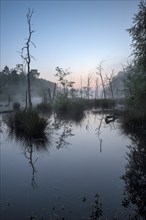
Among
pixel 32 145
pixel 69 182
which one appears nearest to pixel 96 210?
pixel 69 182

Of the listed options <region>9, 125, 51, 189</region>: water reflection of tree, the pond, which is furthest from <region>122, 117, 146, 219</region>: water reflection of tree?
<region>9, 125, 51, 189</region>: water reflection of tree

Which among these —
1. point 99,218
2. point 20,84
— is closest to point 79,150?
point 99,218

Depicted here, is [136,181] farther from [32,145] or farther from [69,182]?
[32,145]

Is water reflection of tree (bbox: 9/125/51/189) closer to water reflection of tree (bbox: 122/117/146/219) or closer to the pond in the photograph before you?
the pond

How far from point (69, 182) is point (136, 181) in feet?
5.08

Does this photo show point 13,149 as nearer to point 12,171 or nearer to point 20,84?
point 12,171

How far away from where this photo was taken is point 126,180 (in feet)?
18.0

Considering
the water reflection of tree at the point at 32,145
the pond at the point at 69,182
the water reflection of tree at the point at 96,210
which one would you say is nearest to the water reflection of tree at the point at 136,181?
the pond at the point at 69,182

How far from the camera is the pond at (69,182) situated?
407 cm

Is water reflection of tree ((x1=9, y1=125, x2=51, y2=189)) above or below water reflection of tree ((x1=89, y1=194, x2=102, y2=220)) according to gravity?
above

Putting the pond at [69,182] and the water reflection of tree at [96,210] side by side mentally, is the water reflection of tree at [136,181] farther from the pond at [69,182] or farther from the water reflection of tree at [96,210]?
the water reflection of tree at [96,210]

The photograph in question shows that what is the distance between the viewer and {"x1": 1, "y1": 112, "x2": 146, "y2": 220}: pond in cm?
407

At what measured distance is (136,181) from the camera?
529 cm

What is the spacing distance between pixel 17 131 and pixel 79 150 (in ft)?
16.4
